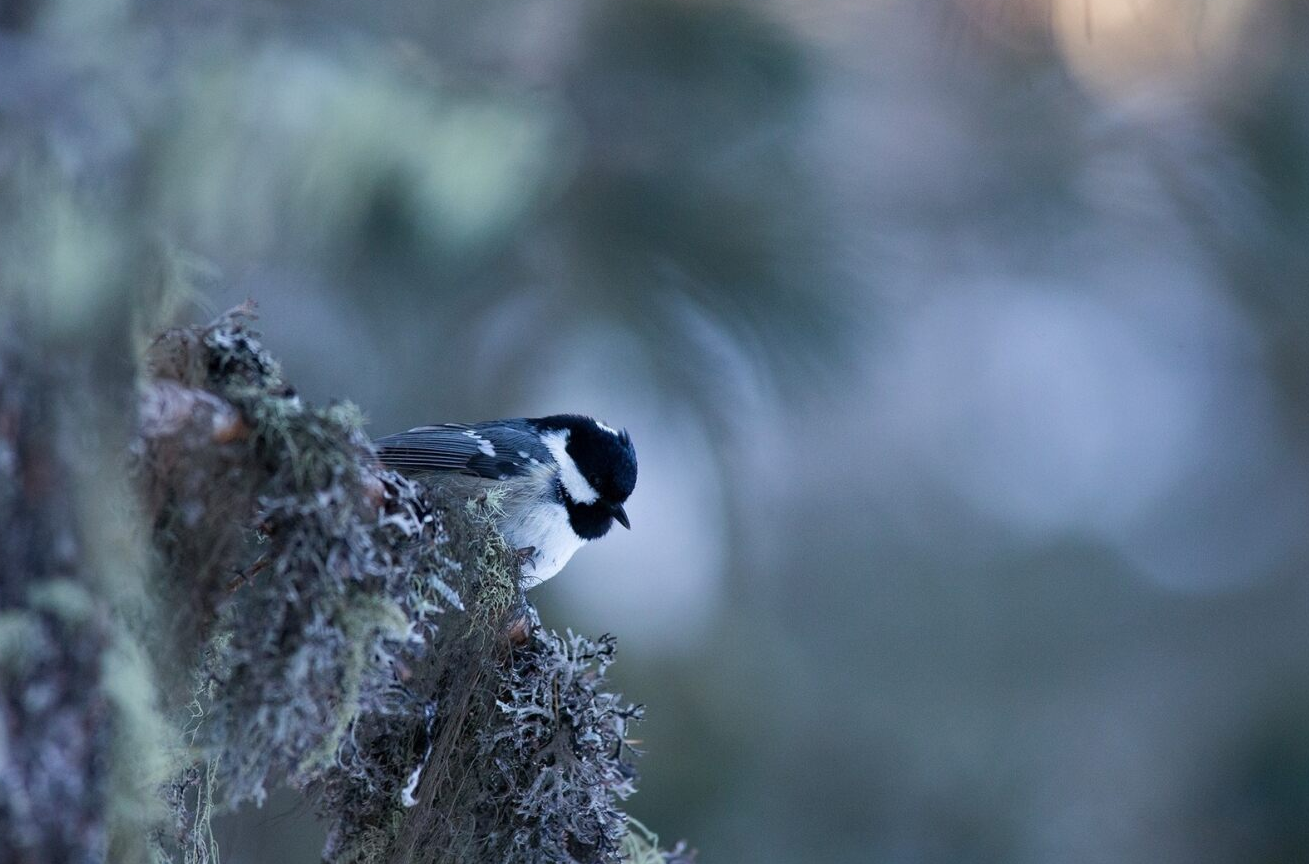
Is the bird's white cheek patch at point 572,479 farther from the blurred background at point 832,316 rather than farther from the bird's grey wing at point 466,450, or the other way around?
the blurred background at point 832,316

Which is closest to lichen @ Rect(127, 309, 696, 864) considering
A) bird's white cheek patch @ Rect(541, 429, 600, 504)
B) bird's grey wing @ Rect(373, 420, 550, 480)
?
bird's grey wing @ Rect(373, 420, 550, 480)

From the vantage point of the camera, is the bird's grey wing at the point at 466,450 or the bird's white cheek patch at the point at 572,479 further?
the bird's white cheek patch at the point at 572,479

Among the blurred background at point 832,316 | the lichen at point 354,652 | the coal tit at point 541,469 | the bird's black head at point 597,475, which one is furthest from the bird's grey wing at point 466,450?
the lichen at point 354,652

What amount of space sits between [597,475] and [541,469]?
0.20m

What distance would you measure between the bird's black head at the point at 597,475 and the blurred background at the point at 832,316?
17 centimetres

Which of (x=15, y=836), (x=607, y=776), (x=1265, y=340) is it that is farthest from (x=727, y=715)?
(x=1265, y=340)

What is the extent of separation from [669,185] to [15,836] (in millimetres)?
2914

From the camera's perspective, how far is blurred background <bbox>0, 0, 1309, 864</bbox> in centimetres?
240

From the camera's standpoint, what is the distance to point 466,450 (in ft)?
11.1

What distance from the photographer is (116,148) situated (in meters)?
1.35

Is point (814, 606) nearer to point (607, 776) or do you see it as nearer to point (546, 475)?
point (546, 475)

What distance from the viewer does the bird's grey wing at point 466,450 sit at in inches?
129

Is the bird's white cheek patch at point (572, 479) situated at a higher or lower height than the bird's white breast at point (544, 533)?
higher

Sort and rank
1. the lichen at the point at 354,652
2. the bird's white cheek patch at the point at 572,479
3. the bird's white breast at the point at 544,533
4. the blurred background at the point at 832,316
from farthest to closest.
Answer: the bird's white cheek patch at the point at 572,479 → the bird's white breast at the point at 544,533 → the blurred background at the point at 832,316 → the lichen at the point at 354,652
